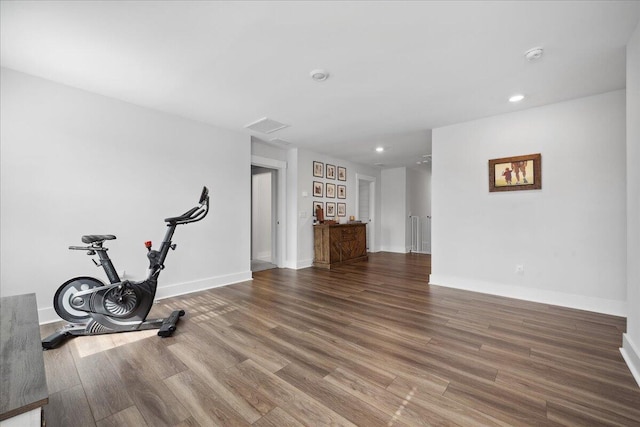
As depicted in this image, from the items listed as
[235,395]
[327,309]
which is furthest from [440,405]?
[327,309]

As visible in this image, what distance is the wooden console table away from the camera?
79 cm

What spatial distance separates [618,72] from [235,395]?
14.6 feet

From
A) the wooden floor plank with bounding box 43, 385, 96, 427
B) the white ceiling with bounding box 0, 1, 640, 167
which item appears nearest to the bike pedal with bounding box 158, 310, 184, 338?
A: the wooden floor plank with bounding box 43, 385, 96, 427

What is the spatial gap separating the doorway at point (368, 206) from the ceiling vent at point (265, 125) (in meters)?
4.01

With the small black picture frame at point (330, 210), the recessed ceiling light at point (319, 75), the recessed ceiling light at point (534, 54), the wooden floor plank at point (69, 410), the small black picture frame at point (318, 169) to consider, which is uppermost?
the recessed ceiling light at point (319, 75)

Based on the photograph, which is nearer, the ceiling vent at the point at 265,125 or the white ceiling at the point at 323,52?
the white ceiling at the point at 323,52

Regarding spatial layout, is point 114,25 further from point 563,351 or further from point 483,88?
point 563,351

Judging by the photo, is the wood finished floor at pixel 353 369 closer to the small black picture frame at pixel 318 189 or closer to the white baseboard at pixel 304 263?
the white baseboard at pixel 304 263

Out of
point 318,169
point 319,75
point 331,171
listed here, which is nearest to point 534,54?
point 319,75

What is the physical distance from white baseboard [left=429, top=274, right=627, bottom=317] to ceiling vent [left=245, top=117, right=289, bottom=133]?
3.48 m

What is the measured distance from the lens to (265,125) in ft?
13.4

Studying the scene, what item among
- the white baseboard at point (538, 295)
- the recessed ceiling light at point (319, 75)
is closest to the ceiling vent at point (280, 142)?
the recessed ceiling light at point (319, 75)

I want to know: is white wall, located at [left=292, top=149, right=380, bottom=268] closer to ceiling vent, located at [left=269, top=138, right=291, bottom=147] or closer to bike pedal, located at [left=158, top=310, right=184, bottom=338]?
ceiling vent, located at [left=269, top=138, right=291, bottom=147]

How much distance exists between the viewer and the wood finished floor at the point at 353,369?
1475 mm
